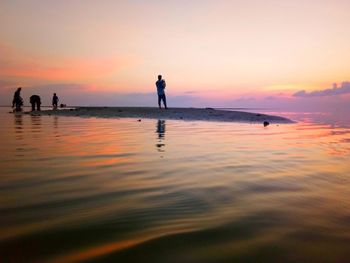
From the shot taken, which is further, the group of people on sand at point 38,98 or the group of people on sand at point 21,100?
the group of people on sand at point 21,100

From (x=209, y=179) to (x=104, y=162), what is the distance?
7.31 feet

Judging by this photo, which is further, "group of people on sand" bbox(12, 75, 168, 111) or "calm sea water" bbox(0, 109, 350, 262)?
"group of people on sand" bbox(12, 75, 168, 111)

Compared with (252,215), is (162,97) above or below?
above

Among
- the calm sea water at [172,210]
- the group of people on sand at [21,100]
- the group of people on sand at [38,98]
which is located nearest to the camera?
the calm sea water at [172,210]

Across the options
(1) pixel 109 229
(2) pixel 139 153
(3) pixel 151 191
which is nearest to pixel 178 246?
(1) pixel 109 229

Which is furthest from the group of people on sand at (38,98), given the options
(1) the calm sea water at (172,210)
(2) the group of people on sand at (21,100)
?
(1) the calm sea water at (172,210)

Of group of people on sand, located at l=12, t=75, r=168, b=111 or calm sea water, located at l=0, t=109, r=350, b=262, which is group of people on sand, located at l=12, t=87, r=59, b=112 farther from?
calm sea water, located at l=0, t=109, r=350, b=262

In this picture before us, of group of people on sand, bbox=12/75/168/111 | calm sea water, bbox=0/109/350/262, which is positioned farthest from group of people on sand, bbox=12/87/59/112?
calm sea water, bbox=0/109/350/262

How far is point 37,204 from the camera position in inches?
132

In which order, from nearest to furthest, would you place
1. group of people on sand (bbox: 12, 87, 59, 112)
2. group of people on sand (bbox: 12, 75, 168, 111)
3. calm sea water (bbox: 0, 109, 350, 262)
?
calm sea water (bbox: 0, 109, 350, 262) → group of people on sand (bbox: 12, 75, 168, 111) → group of people on sand (bbox: 12, 87, 59, 112)

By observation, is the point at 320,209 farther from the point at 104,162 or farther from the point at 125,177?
the point at 104,162

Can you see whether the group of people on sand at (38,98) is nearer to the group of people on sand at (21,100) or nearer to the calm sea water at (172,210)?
the group of people on sand at (21,100)

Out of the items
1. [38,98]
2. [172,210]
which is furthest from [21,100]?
[172,210]

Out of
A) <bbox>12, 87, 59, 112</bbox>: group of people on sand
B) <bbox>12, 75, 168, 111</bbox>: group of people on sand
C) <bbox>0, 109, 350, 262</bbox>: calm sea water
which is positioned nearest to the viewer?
<bbox>0, 109, 350, 262</bbox>: calm sea water
